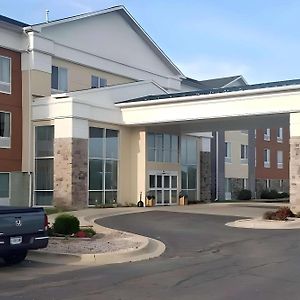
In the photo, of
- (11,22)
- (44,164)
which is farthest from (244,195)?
(11,22)

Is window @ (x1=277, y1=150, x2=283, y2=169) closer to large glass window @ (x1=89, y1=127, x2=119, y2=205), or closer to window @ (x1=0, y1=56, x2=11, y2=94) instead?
large glass window @ (x1=89, y1=127, x2=119, y2=205)

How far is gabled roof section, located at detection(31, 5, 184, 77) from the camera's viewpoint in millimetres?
32838

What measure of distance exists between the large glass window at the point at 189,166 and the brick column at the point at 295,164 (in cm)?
1232

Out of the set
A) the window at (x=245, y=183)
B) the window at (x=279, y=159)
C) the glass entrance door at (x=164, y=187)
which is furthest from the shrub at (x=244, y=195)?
the glass entrance door at (x=164, y=187)

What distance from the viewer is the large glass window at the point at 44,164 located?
100 feet

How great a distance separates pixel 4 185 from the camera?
98.8 feet

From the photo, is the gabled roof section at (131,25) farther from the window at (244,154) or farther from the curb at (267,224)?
the curb at (267,224)

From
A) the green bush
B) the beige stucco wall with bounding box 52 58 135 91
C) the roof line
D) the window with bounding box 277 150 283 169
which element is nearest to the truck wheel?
the green bush

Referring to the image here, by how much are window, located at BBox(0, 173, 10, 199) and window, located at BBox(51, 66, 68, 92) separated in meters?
5.96

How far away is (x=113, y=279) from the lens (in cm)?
1052

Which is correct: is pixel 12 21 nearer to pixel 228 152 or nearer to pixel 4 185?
pixel 4 185

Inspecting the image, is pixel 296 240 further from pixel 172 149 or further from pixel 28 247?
pixel 172 149

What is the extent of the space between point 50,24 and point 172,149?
11.4 metres

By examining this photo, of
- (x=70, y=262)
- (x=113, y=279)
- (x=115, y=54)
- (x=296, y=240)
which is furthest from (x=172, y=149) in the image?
(x=113, y=279)
